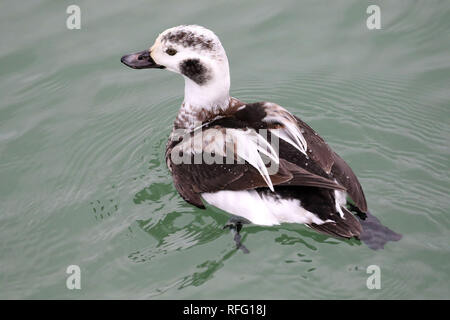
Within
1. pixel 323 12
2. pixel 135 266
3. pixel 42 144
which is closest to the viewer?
pixel 135 266

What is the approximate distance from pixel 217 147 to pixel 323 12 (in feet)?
9.63

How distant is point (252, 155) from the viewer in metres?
5.01

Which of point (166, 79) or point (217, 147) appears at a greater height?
point (166, 79)

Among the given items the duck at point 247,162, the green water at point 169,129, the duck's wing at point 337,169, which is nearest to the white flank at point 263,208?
the duck at point 247,162

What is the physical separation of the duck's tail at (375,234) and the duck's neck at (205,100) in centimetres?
151

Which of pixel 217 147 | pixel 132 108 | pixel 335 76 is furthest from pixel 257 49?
pixel 217 147

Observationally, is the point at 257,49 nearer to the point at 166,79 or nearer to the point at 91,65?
the point at 166,79

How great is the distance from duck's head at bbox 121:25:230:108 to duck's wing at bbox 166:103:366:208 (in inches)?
10.0

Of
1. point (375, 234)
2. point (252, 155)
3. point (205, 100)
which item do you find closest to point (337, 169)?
point (375, 234)

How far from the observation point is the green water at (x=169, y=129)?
16.3 feet

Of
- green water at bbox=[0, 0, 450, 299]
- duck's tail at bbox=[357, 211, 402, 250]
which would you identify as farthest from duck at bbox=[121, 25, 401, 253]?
green water at bbox=[0, 0, 450, 299]

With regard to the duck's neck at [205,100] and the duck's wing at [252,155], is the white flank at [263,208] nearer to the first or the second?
the duck's wing at [252,155]

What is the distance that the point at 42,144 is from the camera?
6.39m

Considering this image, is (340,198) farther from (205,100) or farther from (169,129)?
(169,129)
